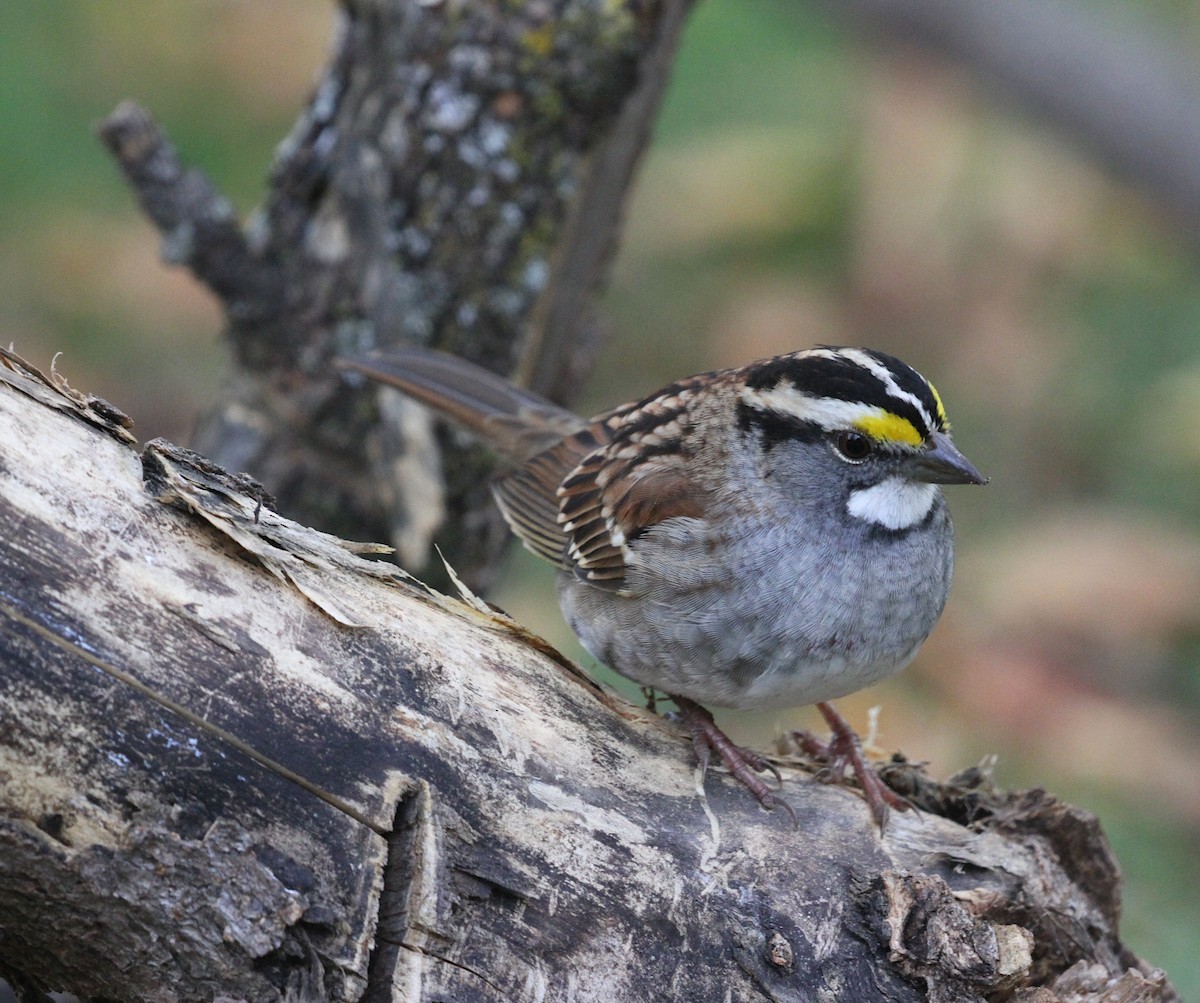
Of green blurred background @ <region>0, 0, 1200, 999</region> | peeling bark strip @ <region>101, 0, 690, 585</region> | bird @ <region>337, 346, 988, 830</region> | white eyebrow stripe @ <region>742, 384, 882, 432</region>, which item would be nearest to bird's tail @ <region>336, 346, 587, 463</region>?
peeling bark strip @ <region>101, 0, 690, 585</region>

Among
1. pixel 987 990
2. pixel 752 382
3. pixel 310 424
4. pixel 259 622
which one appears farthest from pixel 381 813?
pixel 310 424

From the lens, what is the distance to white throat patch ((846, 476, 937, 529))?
324cm

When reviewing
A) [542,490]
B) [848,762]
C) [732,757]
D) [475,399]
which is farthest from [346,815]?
[475,399]

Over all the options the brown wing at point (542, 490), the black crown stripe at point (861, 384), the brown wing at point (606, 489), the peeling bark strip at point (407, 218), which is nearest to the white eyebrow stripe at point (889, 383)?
the black crown stripe at point (861, 384)

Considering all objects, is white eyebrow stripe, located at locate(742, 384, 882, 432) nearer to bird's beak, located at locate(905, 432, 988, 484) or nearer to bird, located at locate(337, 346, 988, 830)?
bird, located at locate(337, 346, 988, 830)

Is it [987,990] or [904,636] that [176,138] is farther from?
[987,990]

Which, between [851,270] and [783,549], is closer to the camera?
[783,549]

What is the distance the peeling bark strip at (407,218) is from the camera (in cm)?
423

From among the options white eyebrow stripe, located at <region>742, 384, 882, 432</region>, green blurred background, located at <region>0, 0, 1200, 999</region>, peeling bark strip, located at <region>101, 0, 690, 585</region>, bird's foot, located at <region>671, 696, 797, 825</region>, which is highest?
green blurred background, located at <region>0, 0, 1200, 999</region>

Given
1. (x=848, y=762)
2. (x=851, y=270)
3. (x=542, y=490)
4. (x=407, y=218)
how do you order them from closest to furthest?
1. (x=848, y=762)
2. (x=542, y=490)
3. (x=407, y=218)
4. (x=851, y=270)

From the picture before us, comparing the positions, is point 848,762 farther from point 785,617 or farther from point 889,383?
point 889,383

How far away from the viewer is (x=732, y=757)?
311 centimetres

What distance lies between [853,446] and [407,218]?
5.98 ft

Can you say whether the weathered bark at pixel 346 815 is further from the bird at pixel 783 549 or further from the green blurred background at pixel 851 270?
the green blurred background at pixel 851 270
